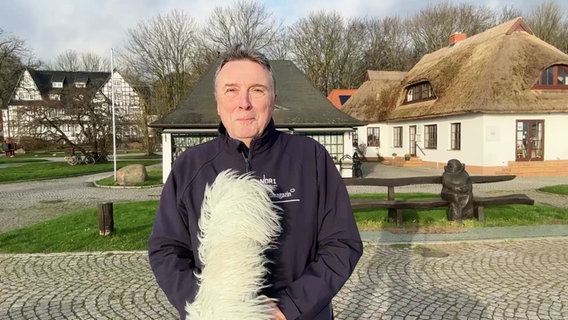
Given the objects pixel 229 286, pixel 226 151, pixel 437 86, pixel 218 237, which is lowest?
pixel 229 286

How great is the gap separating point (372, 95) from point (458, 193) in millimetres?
25359

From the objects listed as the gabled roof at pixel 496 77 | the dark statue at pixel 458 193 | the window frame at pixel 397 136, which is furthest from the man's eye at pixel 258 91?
the window frame at pixel 397 136

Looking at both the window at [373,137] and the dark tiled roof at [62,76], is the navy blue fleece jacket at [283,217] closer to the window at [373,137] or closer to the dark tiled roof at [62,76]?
the window at [373,137]

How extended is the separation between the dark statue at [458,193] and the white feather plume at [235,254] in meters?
8.38

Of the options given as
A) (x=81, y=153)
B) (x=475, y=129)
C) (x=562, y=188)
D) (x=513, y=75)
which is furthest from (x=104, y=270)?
(x=81, y=153)

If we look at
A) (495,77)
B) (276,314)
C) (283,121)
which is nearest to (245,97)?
(276,314)

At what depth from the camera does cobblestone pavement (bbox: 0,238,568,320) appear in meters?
4.71

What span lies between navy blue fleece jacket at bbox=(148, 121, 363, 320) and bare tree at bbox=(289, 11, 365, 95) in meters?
46.0

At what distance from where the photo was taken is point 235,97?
1771mm

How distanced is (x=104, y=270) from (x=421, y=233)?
5908mm

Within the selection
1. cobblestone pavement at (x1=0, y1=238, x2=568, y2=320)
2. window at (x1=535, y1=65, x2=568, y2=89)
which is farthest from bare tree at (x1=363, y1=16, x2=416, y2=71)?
cobblestone pavement at (x1=0, y1=238, x2=568, y2=320)

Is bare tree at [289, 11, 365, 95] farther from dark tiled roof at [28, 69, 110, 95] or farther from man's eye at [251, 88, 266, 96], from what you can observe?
man's eye at [251, 88, 266, 96]

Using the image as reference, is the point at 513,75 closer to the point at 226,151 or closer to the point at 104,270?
the point at 104,270

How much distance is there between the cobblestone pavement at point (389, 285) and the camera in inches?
185
